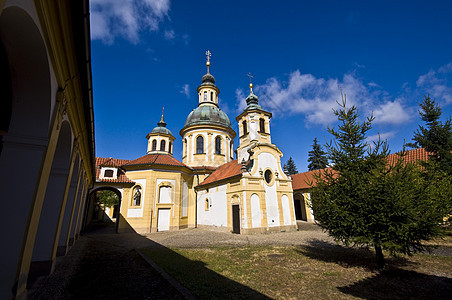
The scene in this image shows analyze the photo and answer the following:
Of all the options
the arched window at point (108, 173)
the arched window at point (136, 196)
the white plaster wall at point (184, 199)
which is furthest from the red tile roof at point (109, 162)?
the white plaster wall at point (184, 199)

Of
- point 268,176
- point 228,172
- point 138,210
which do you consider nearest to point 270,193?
point 268,176

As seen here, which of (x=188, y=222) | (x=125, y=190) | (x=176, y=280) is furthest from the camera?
(x=188, y=222)

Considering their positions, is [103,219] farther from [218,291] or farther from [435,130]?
[435,130]

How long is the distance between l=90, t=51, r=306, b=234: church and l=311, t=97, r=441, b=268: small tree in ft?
33.5

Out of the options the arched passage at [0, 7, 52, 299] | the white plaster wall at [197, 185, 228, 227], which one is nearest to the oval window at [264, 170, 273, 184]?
the white plaster wall at [197, 185, 228, 227]

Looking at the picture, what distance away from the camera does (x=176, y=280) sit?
6.04m

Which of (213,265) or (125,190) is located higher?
(125,190)

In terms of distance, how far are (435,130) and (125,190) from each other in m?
27.6

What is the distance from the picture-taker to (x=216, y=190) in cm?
2153

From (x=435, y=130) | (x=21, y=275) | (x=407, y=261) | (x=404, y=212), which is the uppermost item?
(x=435, y=130)

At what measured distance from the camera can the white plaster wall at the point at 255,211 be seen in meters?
17.6

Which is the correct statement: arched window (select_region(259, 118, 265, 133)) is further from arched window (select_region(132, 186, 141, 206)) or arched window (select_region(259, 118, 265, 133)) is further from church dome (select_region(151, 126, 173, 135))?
church dome (select_region(151, 126, 173, 135))

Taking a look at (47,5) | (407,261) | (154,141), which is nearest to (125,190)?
(154,141)

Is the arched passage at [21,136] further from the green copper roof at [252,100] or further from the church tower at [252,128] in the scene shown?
the green copper roof at [252,100]
